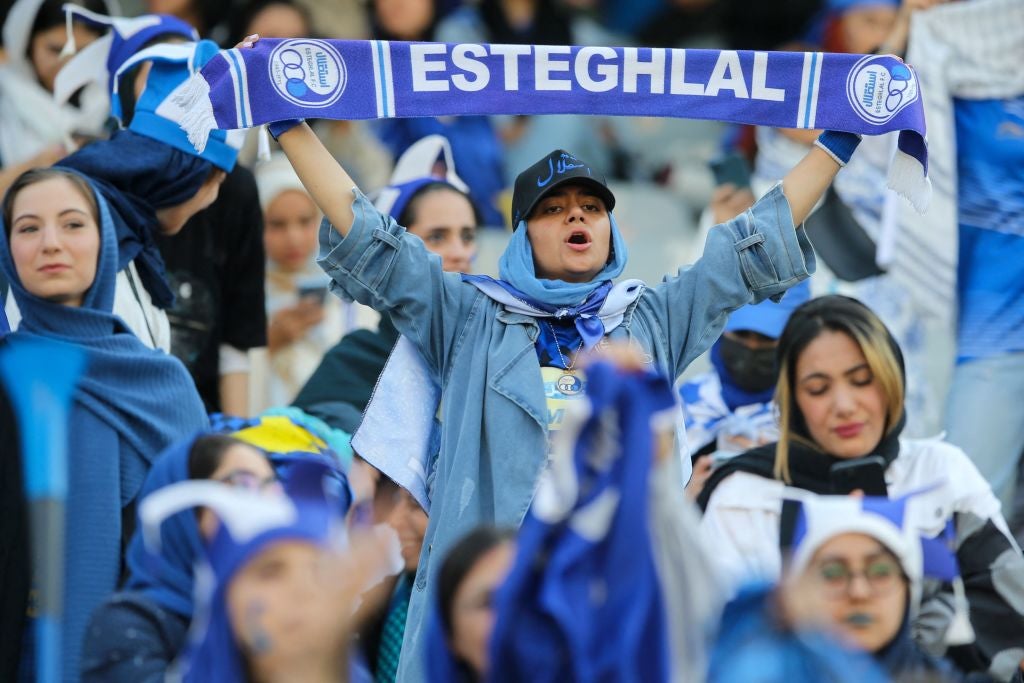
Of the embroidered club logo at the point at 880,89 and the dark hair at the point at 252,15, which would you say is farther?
the dark hair at the point at 252,15

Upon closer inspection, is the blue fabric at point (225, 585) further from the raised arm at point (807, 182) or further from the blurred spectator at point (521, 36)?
the blurred spectator at point (521, 36)

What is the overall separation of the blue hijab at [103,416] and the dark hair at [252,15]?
2694 millimetres

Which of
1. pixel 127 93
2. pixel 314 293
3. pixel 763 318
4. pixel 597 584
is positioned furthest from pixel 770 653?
pixel 314 293

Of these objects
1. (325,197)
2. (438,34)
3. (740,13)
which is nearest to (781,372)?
(325,197)

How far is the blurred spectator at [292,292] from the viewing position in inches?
306

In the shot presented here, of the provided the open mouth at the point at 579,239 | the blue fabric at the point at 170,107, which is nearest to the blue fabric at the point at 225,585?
the open mouth at the point at 579,239

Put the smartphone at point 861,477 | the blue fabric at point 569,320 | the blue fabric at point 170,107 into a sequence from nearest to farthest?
the blue fabric at point 569,320 → the smartphone at point 861,477 → the blue fabric at point 170,107

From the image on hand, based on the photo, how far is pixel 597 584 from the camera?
3768 millimetres

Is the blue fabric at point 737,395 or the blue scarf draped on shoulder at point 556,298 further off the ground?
the blue scarf draped on shoulder at point 556,298

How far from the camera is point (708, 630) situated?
3.79 m

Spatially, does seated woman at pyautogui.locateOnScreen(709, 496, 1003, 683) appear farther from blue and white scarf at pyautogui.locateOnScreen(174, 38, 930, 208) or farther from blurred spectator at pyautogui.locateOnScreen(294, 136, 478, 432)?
blurred spectator at pyautogui.locateOnScreen(294, 136, 478, 432)

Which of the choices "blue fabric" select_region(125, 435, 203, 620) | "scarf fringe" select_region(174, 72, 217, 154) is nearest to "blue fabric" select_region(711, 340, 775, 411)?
"scarf fringe" select_region(174, 72, 217, 154)

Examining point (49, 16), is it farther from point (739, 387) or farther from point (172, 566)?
point (172, 566)

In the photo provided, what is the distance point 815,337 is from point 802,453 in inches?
14.2
